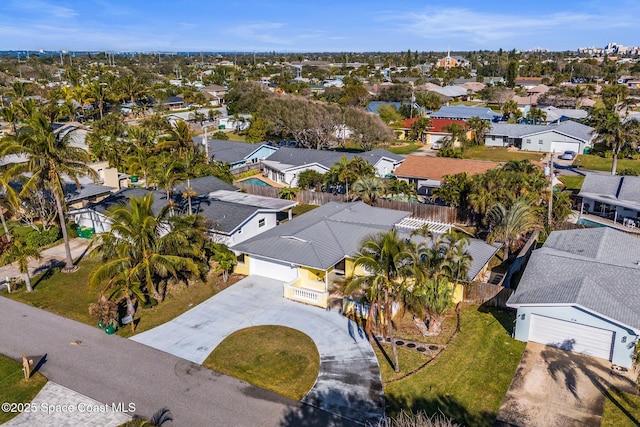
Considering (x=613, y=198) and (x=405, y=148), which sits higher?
(x=613, y=198)

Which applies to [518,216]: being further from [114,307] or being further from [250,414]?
[114,307]

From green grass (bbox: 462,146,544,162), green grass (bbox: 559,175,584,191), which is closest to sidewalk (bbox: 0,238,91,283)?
green grass (bbox: 559,175,584,191)

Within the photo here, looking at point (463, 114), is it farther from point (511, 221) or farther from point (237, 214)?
point (237, 214)

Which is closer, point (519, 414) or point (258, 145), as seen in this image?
point (519, 414)

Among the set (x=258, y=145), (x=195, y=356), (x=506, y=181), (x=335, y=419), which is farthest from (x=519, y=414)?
(x=258, y=145)

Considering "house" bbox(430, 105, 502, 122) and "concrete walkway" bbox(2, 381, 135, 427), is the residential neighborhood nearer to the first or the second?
"concrete walkway" bbox(2, 381, 135, 427)

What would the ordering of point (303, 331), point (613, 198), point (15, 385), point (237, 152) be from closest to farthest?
point (15, 385) → point (303, 331) → point (613, 198) → point (237, 152)

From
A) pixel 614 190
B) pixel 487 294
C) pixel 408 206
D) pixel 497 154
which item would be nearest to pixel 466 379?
pixel 487 294
